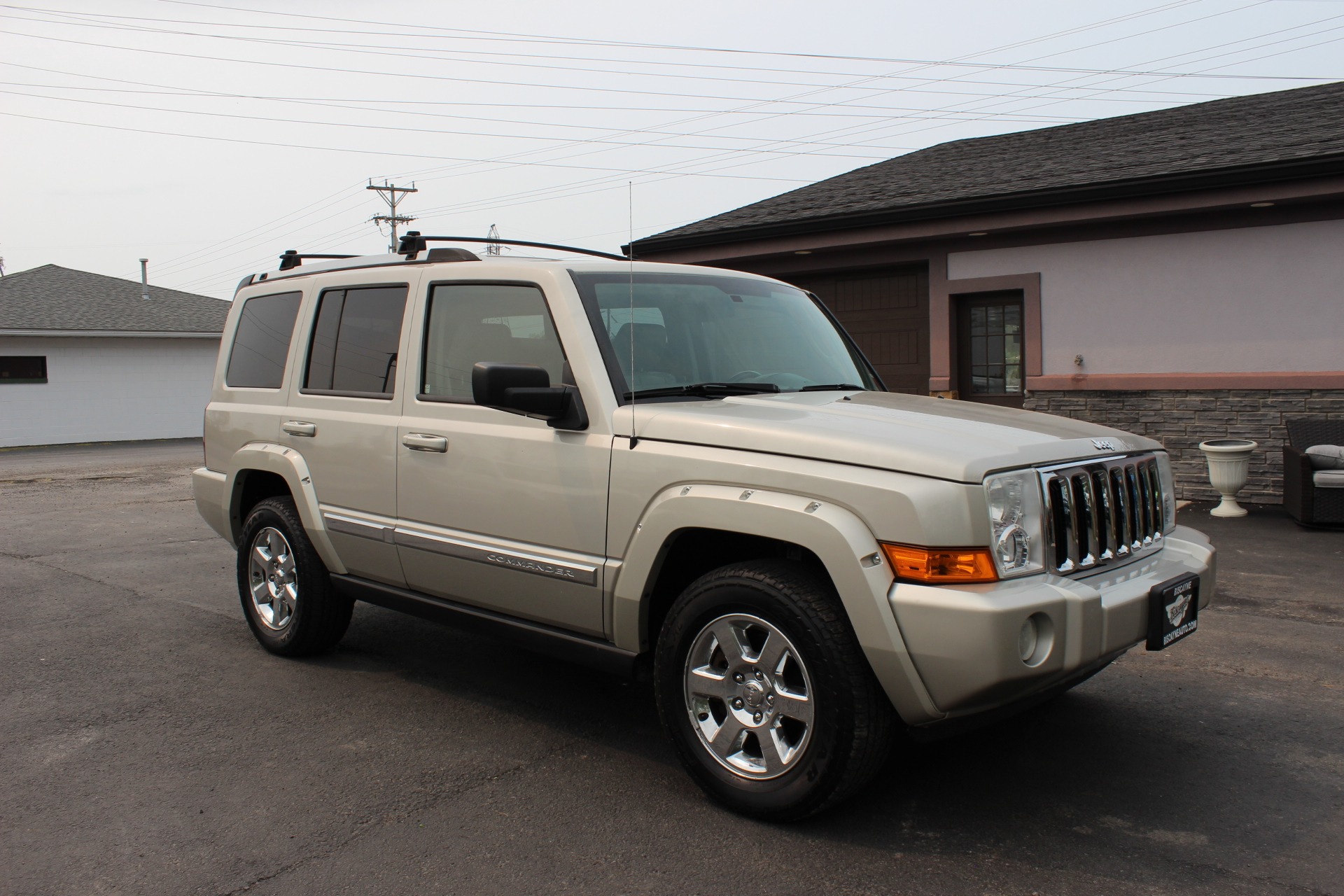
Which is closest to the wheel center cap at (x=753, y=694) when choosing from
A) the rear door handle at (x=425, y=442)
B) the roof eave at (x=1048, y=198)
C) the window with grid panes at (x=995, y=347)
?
the rear door handle at (x=425, y=442)

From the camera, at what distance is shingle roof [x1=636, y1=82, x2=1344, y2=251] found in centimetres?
1055

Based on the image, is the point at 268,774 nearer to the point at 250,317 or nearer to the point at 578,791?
the point at 578,791

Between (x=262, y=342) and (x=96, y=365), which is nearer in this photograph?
(x=262, y=342)

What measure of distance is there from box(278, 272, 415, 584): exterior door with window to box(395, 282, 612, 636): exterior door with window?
13 centimetres

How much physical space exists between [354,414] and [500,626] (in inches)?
53.1

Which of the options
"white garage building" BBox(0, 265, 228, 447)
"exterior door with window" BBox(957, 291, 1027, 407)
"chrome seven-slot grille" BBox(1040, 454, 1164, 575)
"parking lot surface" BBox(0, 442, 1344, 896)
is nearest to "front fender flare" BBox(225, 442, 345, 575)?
"parking lot surface" BBox(0, 442, 1344, 896)

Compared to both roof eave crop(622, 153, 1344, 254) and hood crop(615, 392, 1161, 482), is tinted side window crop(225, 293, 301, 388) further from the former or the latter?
roof eave crop(622, 153, 1344, 254)

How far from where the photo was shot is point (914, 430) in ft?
11.4

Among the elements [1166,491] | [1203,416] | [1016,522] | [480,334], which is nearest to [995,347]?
[1203,416]

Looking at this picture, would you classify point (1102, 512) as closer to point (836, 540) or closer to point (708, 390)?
point (836, 540)

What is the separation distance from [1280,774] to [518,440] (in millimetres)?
3145

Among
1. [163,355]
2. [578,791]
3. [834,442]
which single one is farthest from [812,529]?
[163,355]

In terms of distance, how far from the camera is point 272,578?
5.63 metres

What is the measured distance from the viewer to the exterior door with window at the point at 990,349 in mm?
12180
